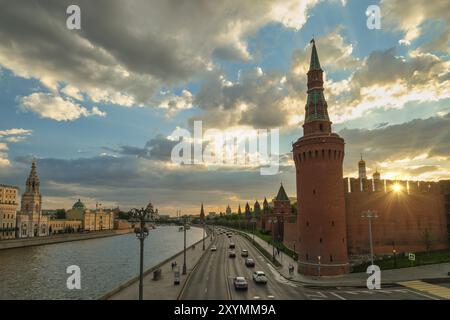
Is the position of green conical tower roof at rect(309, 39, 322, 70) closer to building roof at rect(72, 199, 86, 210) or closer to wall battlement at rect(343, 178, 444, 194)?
wall battlement at rect(343, 178, 444, 194)

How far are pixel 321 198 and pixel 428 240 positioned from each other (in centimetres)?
1882

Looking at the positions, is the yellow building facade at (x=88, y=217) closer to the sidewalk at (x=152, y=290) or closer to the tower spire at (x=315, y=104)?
the sidewalk at (x=152, y=290)

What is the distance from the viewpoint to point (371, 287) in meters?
33.0

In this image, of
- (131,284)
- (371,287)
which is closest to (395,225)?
(371,287)

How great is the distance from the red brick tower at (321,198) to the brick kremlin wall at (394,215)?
353 cm

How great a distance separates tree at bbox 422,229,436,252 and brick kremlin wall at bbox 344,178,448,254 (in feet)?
1.00

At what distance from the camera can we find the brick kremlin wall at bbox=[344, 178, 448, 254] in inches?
1737

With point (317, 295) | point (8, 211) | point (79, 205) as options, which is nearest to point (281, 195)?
point (317, 295)

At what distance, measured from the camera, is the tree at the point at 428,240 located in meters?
46.5

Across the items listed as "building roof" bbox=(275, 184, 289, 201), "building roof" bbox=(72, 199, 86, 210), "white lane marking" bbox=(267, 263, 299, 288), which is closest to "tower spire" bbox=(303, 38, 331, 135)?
"white lane marking" bbox=(267, 263, 299, 288)

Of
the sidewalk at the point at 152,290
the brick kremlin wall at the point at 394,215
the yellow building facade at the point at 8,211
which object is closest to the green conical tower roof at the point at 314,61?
the brick kremlin wall at the point at 394,215
